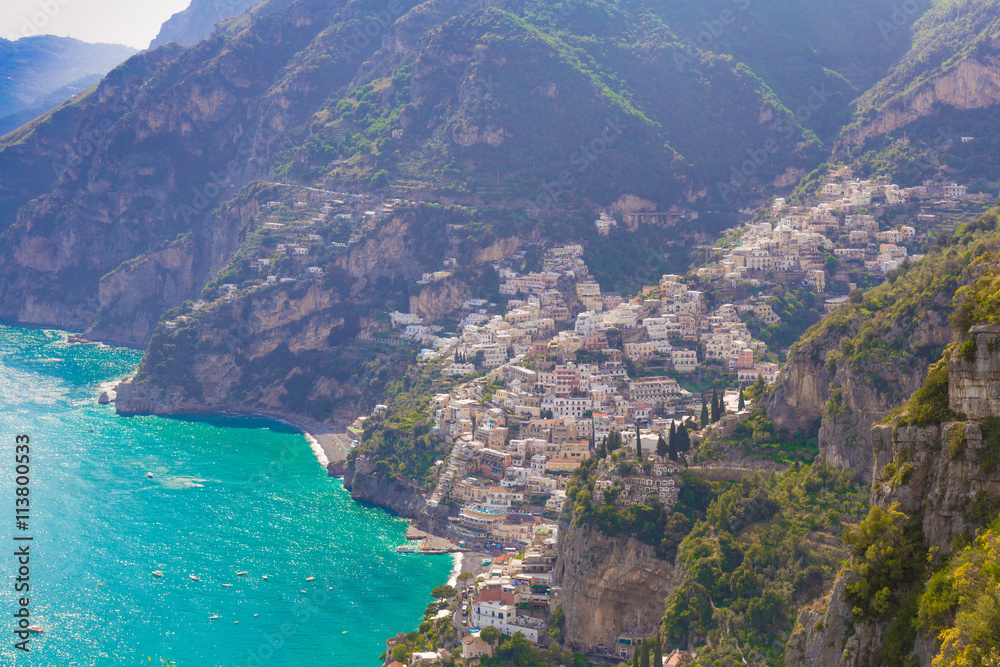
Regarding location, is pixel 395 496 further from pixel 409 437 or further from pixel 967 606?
pixel 967 606

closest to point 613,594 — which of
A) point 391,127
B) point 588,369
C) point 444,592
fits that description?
point 444,592

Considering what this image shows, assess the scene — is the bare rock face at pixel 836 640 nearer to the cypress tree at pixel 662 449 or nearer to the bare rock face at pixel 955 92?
the cypress tree at pixel 662 449

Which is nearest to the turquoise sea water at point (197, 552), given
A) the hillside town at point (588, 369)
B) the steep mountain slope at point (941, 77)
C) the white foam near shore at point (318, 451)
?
the white foam near shore at point (318, 451)

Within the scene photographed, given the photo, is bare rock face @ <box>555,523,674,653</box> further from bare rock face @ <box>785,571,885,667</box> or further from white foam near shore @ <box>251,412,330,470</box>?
white foam near shore @ <box>251,412,330,470</box>

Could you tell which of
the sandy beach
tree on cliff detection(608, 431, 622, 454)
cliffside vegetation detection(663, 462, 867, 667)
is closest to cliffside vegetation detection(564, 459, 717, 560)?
cliffside vegetation detection(663, 462, 867, 667)

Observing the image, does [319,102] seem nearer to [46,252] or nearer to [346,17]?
[346,17]

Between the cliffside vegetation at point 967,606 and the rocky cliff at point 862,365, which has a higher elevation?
the rocky cliff at point 862,365
